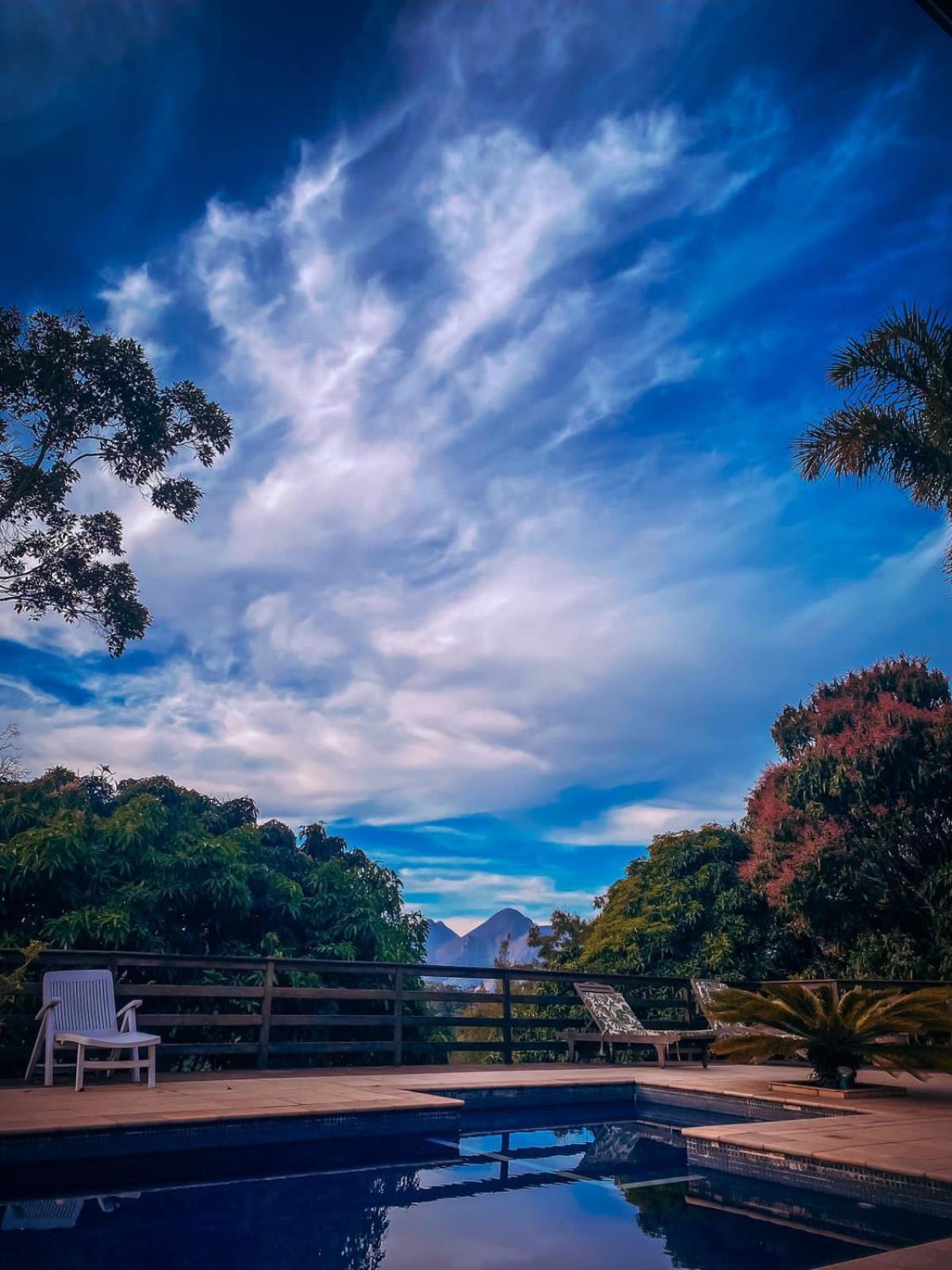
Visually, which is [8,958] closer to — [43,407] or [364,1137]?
[364,1137]

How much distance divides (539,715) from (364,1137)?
13857mm

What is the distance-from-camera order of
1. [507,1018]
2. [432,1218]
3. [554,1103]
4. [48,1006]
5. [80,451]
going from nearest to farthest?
[432,1218], [48,1006], [554,1103], [507,1018], [80,451]

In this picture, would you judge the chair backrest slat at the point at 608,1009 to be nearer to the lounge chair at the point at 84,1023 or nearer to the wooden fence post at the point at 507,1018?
the wooden fence post at the point at 507,1018

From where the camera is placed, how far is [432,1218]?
163 inches

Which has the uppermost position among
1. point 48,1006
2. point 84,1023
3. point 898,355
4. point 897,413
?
point 898,355

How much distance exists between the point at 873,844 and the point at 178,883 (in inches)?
381

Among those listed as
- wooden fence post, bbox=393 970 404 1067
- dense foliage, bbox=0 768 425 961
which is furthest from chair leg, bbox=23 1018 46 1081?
wooden fence post, bbox=393 970 404 1067

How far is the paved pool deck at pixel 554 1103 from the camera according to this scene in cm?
419

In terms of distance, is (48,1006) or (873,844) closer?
(48,1006)

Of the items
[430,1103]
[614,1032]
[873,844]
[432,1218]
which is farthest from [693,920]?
[432,1218]

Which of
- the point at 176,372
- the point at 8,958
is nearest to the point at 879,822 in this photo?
the point at 8,958

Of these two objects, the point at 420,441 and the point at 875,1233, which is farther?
the point at 420,441

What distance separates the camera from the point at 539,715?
753 inches

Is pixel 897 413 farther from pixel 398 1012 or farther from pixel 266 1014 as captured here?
pixel 266 1014
